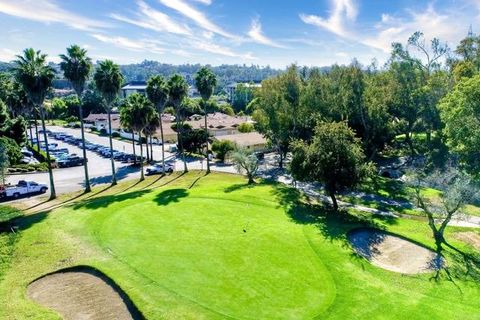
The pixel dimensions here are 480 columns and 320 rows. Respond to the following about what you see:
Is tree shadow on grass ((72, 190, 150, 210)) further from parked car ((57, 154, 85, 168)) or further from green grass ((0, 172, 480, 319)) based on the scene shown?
parked car ((57, 154, 85, 168))

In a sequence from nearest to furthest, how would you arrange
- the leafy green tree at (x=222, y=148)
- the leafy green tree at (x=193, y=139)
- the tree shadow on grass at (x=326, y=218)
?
the tree shadow on grass at (x=326, y=218)
the leafy green tree at (x=222, y=148)
the leafy green tree at (x=193, y=139)

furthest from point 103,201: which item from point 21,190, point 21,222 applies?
point 21,190

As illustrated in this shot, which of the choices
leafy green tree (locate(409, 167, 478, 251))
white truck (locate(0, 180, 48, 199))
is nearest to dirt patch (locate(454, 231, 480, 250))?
leafy green tree (locate(409, 167, 478, 251))

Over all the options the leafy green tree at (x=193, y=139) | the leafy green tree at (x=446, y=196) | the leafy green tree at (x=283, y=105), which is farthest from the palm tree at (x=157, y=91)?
the leafy green tree at (x=446, y=196)

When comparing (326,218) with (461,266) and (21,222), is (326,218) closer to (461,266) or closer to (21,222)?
(461,266)

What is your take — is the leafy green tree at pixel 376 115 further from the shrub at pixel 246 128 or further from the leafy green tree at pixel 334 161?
the shrub at pixel 246 128

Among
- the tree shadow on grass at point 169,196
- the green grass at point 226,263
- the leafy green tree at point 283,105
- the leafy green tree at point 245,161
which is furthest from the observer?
the leafy green tree at point 283,105
